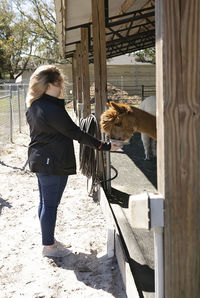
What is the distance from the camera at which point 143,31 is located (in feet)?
32.2

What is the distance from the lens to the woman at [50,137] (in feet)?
9.31

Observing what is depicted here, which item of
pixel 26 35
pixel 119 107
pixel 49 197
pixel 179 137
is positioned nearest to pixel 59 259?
pixel 49 197

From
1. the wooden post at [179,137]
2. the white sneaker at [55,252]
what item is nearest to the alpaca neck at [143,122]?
the white sneaker at [55,252]

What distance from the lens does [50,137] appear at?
9.67 ft

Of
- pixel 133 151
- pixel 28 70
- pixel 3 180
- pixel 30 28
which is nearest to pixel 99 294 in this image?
pixel 3 180

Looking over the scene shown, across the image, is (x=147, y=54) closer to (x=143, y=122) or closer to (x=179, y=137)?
(x=143, y=122)

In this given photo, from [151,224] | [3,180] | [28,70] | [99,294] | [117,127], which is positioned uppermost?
[28,70]

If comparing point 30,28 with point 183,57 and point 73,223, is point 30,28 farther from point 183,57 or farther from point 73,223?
point 183,57

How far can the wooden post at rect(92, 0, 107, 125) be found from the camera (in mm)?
4473

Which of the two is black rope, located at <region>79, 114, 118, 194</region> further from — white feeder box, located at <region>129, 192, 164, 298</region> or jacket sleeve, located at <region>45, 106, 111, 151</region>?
white feeder box, located at <region>129, 192, 164, 298</region>

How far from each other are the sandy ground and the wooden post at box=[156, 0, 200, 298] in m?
1.30

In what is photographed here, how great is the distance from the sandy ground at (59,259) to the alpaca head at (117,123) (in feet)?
3.88

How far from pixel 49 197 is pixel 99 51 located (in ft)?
8.26

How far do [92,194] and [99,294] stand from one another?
101 inches
